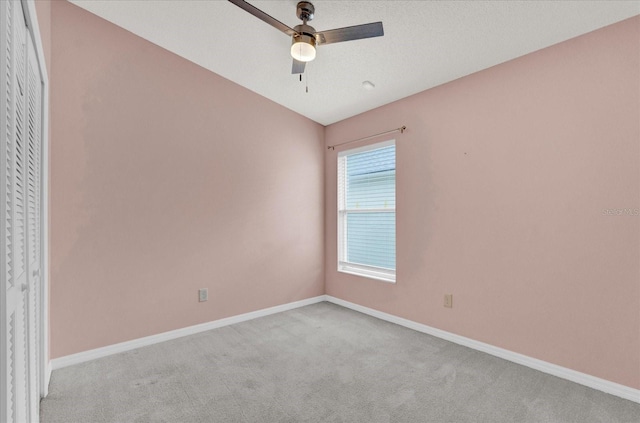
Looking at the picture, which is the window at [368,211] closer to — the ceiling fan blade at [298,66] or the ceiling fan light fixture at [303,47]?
the ceiling fan blade at [298,66]

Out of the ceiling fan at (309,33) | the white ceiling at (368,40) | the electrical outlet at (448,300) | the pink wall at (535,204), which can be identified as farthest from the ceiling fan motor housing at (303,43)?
the electrical outlet at (448,300)

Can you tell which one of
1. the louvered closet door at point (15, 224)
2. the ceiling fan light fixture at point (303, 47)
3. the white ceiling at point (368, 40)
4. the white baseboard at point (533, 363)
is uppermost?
the white ceiling at point (368, 40)

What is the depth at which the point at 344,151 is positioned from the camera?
4.10 meters

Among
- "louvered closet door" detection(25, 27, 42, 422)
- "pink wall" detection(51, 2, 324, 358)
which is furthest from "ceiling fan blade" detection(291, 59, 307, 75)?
"louvered closet door" detection(25, 27, 42, 422)

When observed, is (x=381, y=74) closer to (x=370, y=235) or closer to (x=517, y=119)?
(x=517, y=119)

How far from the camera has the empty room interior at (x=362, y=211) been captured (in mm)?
2039

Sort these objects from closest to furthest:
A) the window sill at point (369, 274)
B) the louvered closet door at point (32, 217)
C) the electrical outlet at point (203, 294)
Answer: the louvered closet door at point (32, 217), the electrical outlet at point (203, 294), the window sill at point (369, 274)

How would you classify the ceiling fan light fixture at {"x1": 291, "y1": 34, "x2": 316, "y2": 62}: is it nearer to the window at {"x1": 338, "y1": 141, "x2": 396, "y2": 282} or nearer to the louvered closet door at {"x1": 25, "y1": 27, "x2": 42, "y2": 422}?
the louvered closet door at {"x1": 25, "y1": 27, "x2": 42, "y2": 422}

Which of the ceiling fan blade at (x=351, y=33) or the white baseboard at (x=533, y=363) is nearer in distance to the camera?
the ceiling fan blade at (x=351, y=33)

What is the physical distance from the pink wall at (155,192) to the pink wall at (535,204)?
5.11 feet

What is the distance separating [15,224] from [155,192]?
1.88 metres

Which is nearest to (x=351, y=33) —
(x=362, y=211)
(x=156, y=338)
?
(x=362, y=211)

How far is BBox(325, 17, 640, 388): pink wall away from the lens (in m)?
2.12

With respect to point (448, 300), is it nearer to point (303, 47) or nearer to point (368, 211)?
point (368, 211)
